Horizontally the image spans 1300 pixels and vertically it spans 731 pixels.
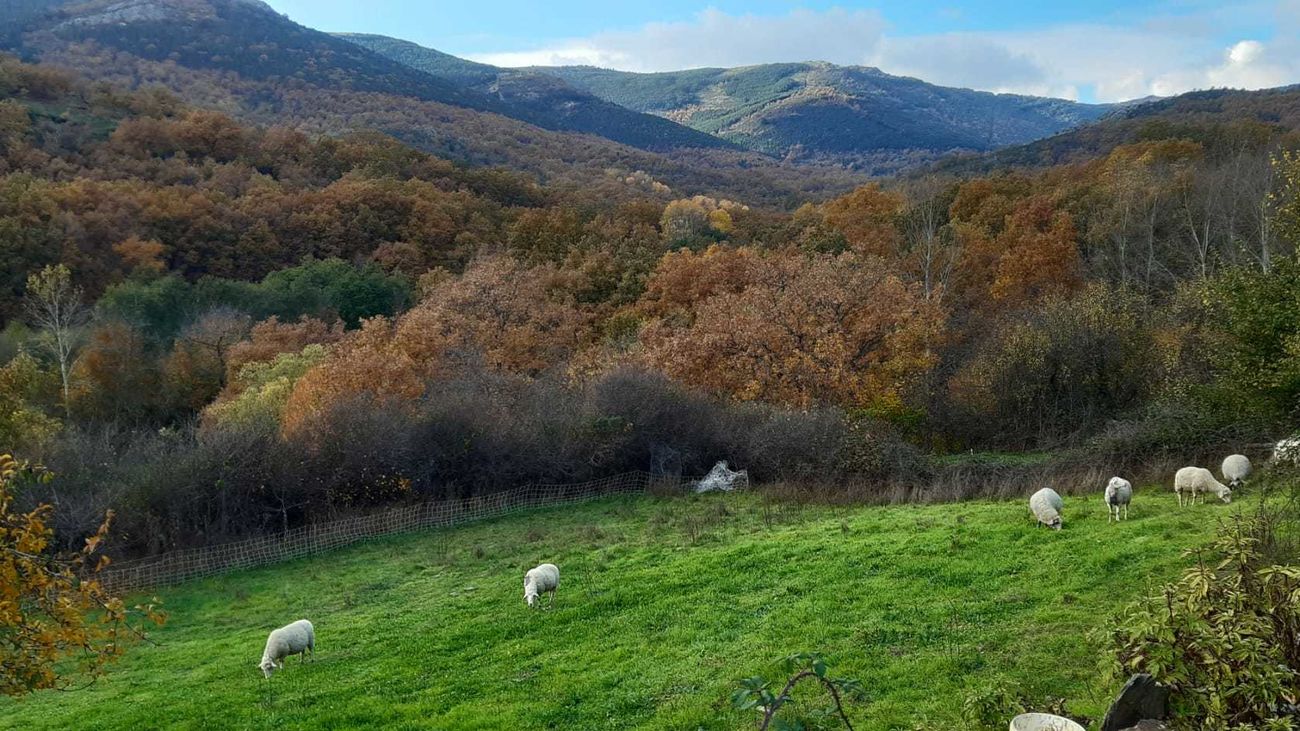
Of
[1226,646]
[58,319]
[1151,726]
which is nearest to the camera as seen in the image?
[1226,646]

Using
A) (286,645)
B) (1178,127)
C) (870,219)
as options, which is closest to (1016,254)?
(870,219)

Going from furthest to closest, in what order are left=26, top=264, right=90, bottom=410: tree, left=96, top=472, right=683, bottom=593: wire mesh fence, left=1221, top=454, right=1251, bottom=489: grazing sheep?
left=26, top=264, right=90, bottom=410: tree
left=96, top=472, right=683, bottom=593: wire mesh fence
left=1221, top=454, right=1251, bottom=489: grazing sheep

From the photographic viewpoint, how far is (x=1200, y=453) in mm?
22984

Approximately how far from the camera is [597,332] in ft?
195

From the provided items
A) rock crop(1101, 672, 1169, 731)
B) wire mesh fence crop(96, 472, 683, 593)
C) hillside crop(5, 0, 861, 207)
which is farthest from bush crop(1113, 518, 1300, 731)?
hillside crop(5, 0, 861, 207)

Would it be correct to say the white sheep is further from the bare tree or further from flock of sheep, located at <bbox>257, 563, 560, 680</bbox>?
the bare tree

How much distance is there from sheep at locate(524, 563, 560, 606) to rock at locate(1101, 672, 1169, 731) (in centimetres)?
1121

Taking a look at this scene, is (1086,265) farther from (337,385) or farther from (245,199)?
(245,199)

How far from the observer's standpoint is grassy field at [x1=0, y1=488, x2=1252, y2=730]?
1038 centimetres

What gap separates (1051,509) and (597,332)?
1789 inches

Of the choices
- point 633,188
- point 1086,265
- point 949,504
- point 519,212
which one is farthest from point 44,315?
point 633,188

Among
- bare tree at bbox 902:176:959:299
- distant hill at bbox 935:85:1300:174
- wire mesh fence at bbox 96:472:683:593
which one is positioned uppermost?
distant hill at bbox 935:85:1300:174

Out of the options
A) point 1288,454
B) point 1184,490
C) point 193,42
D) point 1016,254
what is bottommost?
point 1184,490

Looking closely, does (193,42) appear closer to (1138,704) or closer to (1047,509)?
(1047,509)
